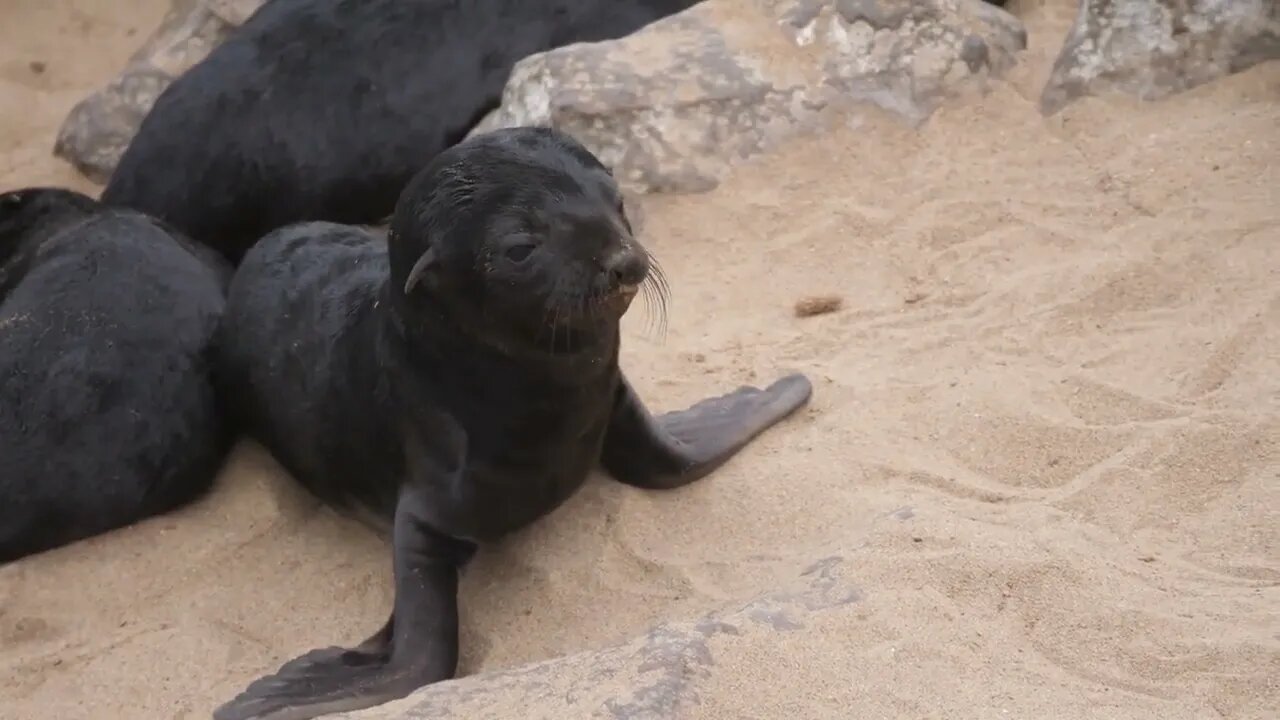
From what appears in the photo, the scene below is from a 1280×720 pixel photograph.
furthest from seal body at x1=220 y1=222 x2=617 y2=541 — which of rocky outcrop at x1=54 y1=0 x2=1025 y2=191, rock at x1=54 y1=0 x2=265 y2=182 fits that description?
rock at x1=54 y1=0 x2=265 y2=182

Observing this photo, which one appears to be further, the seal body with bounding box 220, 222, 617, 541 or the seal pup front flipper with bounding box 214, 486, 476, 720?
the seal body with bounding box 220, 222, 617, 541

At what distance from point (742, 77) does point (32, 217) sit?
2790mm

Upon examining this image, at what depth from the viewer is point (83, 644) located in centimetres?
370

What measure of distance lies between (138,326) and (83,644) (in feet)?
3.60

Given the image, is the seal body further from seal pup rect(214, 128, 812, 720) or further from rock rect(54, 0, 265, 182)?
rock rect(54, 0, 265, 182)

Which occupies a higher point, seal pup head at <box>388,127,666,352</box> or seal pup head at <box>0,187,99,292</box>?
seal pup head at <box>388,127,666,352</box>

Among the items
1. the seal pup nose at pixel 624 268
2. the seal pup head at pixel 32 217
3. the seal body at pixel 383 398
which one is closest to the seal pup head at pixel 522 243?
the seal pup nose at pixel 624 268

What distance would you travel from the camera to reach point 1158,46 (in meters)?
5.25

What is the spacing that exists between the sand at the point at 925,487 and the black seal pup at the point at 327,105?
1.21 m

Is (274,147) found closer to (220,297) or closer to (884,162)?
(220,297)

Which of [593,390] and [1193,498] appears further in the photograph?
[593,390]

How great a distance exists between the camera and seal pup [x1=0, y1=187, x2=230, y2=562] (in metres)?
4.07

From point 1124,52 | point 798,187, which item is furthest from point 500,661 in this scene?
point 1124,52

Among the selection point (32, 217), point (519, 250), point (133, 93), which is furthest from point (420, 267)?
point (133, 93)
